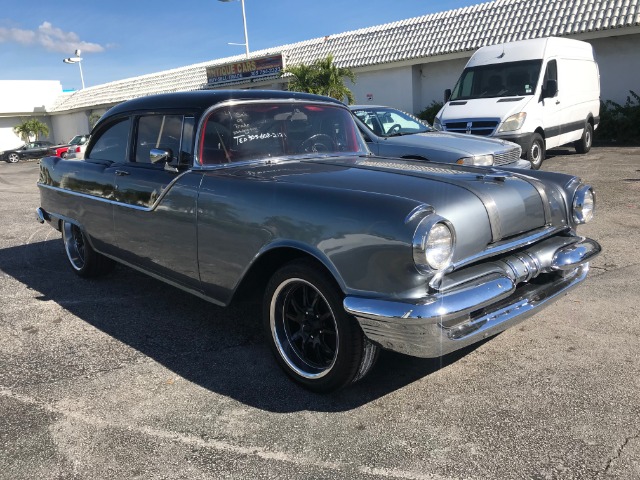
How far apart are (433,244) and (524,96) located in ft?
29.9

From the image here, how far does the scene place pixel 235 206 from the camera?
11.1 feet

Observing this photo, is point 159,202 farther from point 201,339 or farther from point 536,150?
point 536,150

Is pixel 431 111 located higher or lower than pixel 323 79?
lower

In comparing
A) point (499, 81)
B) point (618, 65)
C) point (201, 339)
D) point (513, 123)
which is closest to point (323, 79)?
point (618, 65)

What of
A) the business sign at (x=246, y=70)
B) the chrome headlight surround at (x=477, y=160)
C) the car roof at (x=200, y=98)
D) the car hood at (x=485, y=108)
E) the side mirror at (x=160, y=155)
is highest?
the business sign at (x=246, y=70)

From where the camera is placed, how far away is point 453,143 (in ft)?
25.4

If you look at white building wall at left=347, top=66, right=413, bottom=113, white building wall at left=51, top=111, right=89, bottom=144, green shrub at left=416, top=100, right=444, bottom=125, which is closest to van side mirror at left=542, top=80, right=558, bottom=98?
green shrub at left=416, top=100, right=444, bottom=125

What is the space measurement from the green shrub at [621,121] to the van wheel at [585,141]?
107 inches

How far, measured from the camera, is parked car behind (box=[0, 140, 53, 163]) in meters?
34.1

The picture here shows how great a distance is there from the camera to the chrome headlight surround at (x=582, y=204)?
3.66m

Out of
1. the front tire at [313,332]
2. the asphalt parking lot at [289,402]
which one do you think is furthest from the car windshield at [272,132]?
the asphalt parking lot at [289,402]

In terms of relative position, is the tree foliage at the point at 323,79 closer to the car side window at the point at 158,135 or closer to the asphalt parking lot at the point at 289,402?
the car side window at the point at 158,135

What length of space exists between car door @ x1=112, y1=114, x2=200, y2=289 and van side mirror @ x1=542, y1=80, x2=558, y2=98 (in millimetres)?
8799

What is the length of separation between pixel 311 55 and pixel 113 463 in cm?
2472
